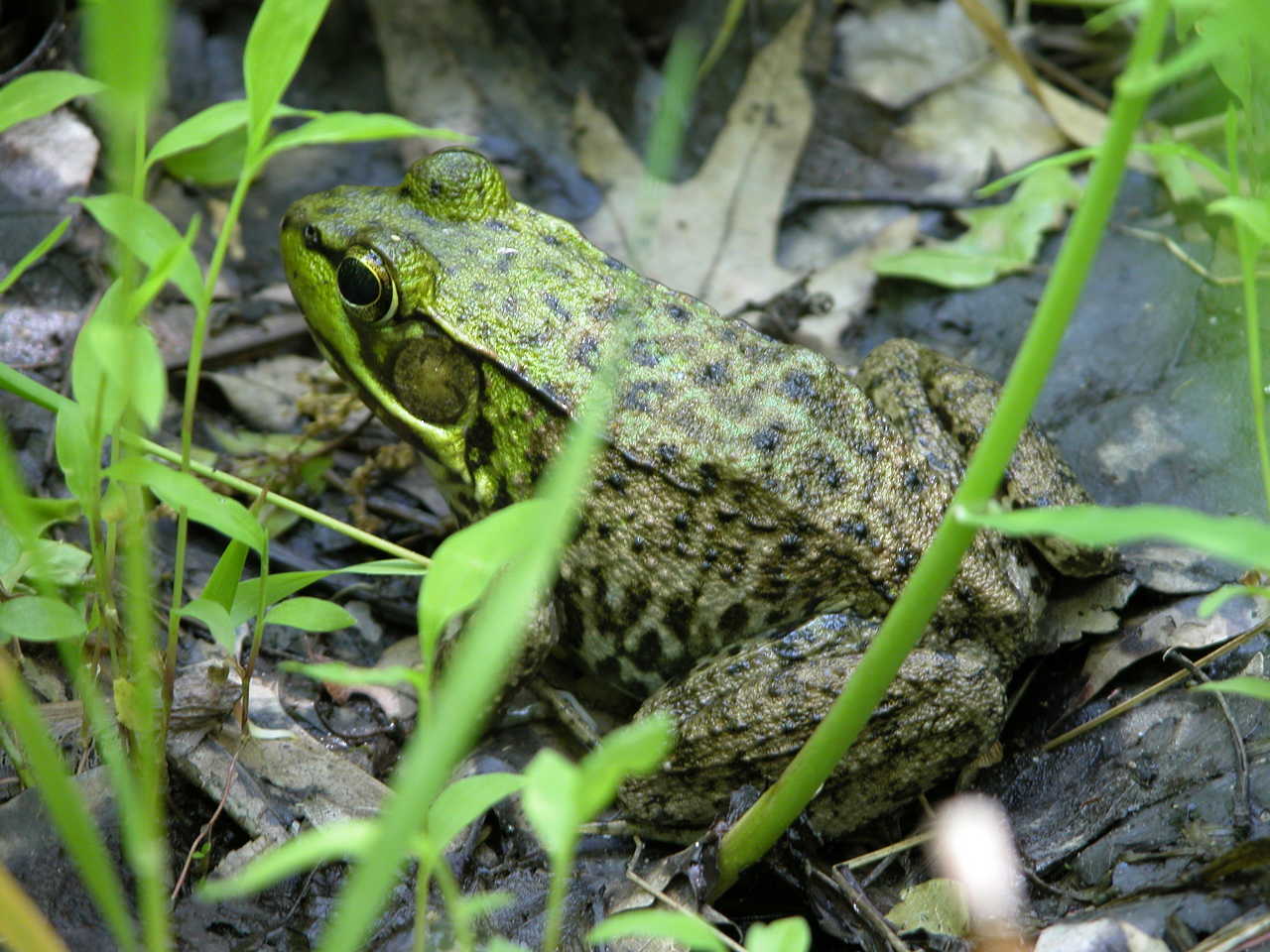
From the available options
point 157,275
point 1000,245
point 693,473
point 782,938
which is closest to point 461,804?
point 782,938

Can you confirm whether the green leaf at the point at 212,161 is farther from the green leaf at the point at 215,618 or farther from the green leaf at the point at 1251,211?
the green leaf at the point at 1251,211

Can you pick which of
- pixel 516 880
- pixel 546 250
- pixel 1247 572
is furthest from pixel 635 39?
pixel 516 880

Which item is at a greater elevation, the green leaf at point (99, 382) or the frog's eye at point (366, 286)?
the green leaf at point (99, 382)

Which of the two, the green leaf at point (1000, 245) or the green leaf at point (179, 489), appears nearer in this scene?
the green leaf at point (179, 489)

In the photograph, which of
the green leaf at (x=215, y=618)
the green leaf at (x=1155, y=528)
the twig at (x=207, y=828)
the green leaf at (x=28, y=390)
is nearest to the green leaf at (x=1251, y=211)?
the green leaf at (x=1155, y=528)

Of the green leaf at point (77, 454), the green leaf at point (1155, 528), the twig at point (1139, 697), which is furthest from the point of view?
the twig at point (1139, 697)

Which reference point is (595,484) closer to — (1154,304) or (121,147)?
(121,147)

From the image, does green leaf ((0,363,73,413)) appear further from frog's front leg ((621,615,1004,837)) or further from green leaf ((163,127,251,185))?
green leaf ((163,127,251,185))

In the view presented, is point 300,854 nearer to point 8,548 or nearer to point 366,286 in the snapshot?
point 8,548
